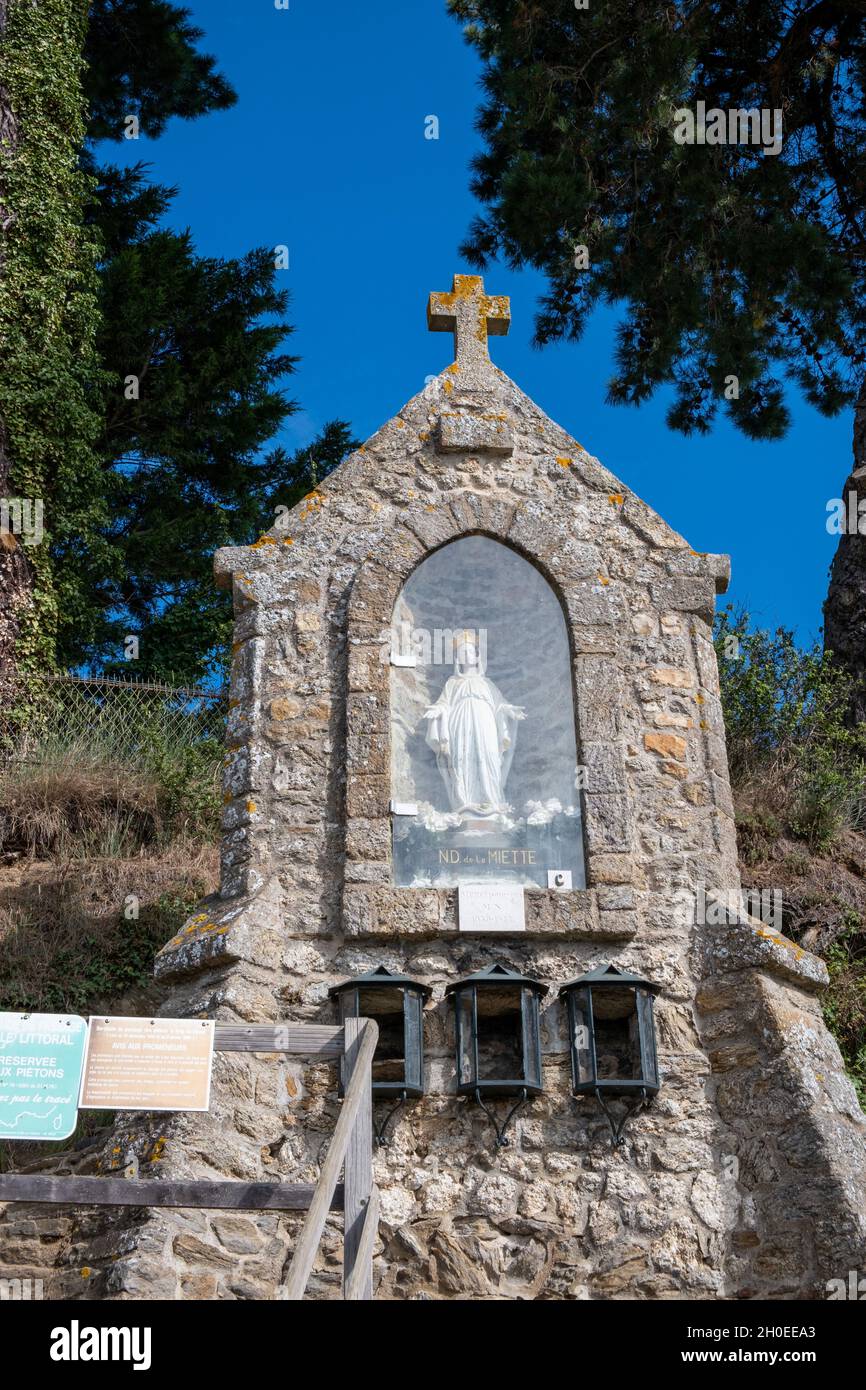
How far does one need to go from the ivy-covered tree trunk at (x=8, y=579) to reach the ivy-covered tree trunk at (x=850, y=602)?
7.11 metres

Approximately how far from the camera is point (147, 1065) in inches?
192

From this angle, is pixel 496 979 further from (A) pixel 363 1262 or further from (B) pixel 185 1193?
(B) pixel 185 1193

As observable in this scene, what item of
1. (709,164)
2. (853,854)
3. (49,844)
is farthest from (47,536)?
(853,854)

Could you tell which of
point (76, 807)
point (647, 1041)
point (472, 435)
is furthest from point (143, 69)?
point (647, 1041)

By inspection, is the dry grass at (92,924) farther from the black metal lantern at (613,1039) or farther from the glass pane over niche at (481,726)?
the black metal lantern at (613,1039)

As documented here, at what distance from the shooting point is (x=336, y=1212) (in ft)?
18.5

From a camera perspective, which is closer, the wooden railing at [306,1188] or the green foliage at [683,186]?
the wooden railing at [306,1188]

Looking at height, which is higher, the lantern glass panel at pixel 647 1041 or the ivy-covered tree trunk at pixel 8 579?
the ivy-covered tree trunk at pixel 8 579

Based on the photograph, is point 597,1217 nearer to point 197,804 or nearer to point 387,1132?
point 387,1132

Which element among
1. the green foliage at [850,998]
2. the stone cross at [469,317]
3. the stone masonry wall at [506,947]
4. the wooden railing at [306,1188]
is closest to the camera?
the wooden railing at [306,1188]

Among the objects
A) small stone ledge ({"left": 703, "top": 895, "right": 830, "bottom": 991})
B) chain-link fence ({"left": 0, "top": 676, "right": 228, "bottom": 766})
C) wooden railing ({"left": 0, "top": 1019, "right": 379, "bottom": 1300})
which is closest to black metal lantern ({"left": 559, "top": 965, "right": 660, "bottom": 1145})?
small stone ledge ({"left": 703, "top": 895, "right": 830, "bottom": 991})

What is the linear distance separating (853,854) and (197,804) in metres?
4.90

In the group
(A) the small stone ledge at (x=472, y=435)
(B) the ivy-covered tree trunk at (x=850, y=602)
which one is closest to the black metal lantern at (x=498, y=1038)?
(A) the small stone ledge at (x=472, y=435)

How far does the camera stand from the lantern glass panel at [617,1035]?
6.14 metres
